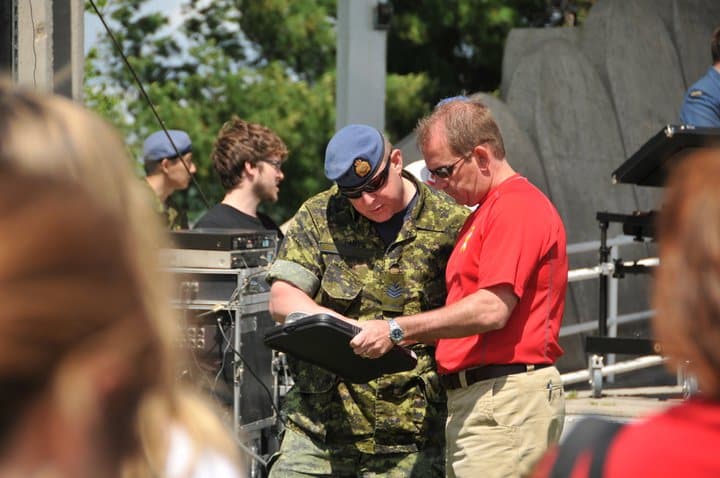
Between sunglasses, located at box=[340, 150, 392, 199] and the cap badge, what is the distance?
36 millimetres

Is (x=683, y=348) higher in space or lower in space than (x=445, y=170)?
lower

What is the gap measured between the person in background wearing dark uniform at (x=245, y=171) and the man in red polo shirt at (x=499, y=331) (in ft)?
8.15

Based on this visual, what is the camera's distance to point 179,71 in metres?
21.3

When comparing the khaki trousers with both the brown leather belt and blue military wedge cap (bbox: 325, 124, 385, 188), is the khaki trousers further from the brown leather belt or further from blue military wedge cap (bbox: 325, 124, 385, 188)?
blue military wedge cap (bbox: 325, 124, 385, 188)

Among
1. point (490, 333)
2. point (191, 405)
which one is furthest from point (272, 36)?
point (191, 405)

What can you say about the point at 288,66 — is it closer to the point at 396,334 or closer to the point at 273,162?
the point at 273,162

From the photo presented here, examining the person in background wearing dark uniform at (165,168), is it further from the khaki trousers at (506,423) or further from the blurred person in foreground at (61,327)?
the blurred person in foreground at (61,327)

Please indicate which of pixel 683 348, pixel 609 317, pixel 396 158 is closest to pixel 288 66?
pixel 609 317

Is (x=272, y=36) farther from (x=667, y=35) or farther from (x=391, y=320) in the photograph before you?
(x=391, y=320)

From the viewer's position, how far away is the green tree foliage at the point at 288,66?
17953mm

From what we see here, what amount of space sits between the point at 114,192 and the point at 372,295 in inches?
133

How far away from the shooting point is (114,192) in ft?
4.33

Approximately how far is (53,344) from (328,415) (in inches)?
139

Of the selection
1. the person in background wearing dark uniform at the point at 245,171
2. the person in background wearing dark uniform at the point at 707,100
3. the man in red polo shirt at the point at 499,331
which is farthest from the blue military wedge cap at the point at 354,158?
the person in background wearing dark uniform at the point at 707,100
